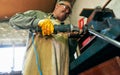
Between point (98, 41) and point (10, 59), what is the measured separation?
6.80 ft

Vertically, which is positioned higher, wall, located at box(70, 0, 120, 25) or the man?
wall, located at box(70, 0, 120, 25)

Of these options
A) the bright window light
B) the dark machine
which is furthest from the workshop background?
the dark machine

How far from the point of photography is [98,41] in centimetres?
113

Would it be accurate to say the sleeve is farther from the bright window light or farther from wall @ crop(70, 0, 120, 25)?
the bright window light

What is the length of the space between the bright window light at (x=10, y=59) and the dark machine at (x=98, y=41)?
159cm

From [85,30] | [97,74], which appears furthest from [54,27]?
[97,74]

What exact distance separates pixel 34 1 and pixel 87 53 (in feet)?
6.01

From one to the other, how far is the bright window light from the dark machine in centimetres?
159

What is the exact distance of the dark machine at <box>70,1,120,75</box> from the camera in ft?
3.30

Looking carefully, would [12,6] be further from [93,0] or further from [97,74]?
[97,74]

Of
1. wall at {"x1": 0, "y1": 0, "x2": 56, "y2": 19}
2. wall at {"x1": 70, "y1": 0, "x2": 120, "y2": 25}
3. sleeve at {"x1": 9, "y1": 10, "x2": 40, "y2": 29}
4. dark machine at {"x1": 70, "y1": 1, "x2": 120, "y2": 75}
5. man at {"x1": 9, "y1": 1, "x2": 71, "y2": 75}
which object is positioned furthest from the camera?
wall at {"x1": 0, "y1": 0, "x2": 56, "y2": 19}

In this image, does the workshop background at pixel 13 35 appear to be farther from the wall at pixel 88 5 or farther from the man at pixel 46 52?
the man at pixel 46 52

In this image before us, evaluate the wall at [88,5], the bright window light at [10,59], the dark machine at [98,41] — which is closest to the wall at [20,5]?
the wall at [88,5]

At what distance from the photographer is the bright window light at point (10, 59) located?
9.66 feet
